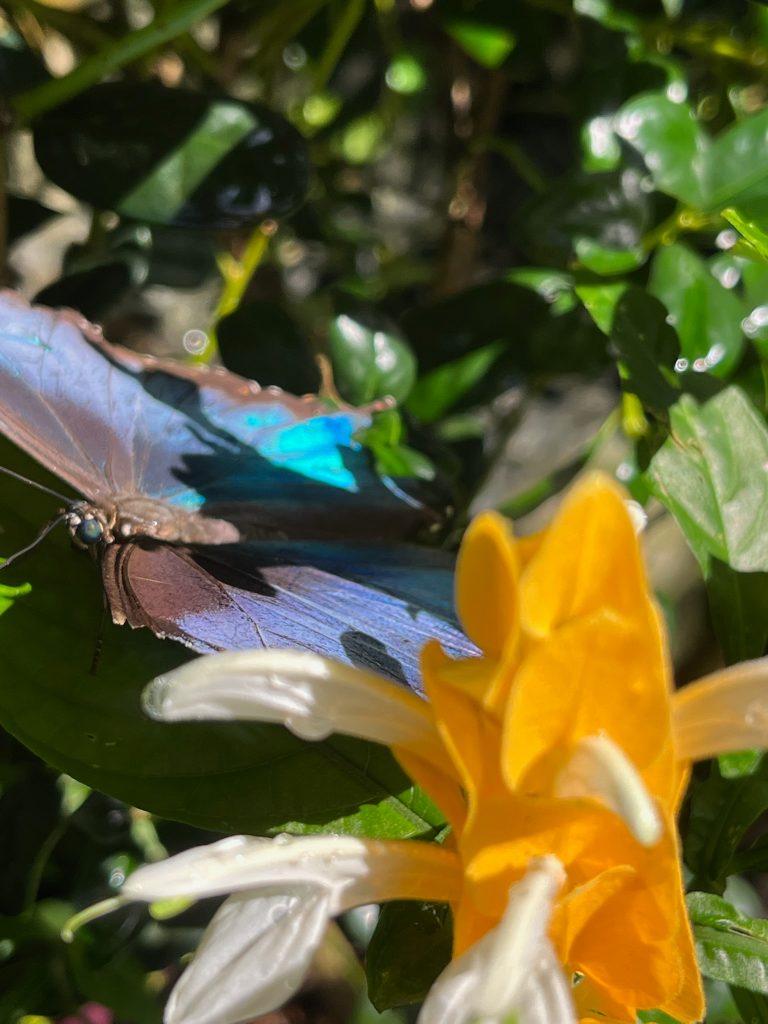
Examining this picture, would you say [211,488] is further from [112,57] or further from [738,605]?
[738,605]

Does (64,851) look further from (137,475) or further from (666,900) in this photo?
(666,900)

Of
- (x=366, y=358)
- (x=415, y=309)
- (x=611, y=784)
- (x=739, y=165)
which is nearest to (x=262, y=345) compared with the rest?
(x=366, y=358)

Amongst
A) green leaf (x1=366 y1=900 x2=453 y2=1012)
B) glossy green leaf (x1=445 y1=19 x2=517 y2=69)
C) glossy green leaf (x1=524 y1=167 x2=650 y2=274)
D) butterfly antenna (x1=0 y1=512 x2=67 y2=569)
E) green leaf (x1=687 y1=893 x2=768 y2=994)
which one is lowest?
green leaf (x1=687 y1=893 x2=768 y2=994)

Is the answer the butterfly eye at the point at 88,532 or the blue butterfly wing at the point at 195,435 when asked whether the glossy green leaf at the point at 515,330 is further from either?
the butterfly eye at the point at 88,532

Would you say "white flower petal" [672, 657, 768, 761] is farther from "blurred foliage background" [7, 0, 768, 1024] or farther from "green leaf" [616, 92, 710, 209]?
"green leaf" [616, 92, 710, 209]

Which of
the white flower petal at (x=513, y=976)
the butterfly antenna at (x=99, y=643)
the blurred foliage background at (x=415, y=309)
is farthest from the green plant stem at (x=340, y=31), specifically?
the white flower petal at (x=513, y=976)

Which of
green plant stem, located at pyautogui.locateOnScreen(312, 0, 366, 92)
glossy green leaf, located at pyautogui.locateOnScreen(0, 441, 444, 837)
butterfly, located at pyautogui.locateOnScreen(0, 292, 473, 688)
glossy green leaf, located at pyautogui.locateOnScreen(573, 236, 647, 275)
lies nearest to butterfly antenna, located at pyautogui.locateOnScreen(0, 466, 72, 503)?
butterfly, located at pyautogui.locateOnScreen(0, 292, 473, 688)

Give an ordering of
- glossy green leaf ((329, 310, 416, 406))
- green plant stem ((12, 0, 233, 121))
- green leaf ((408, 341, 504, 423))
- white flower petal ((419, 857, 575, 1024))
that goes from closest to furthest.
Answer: white flower petal ((419, 857, 575, 1024)) < green plant stem ((12, 0, 233, 121)) < glossy green leaf ((329, 310, 416, 406)) < green leaf ((408, 341, 504, 423))
